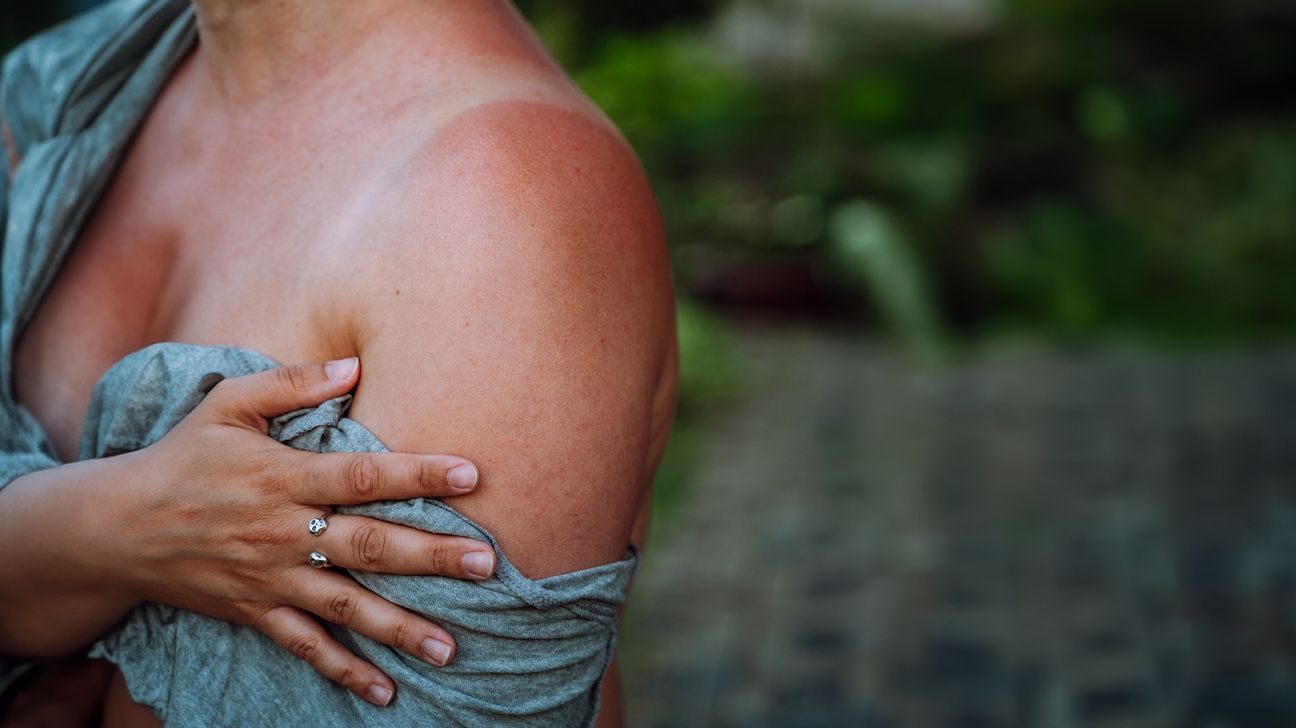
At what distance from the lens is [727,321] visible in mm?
7910

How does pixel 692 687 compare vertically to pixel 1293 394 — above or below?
above

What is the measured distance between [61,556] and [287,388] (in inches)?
13.6

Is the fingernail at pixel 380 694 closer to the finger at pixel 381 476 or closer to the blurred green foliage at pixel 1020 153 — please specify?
the finger at pixel 381 476

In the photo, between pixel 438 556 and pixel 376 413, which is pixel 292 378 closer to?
pixel 376 413

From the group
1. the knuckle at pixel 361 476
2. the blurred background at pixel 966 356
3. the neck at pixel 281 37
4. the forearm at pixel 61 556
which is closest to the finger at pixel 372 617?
the knuckle at pixel 361 476

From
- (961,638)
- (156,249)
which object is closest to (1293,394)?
(961,638)

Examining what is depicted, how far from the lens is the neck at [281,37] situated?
1.60 m

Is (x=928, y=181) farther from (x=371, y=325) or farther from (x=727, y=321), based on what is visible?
(x=371, y=325)

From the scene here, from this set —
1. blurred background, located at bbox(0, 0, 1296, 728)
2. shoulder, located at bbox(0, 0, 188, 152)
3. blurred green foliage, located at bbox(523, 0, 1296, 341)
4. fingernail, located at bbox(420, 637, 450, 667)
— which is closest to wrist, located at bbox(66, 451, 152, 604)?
fingernail, located at bbox(420, 637, 450, 667)

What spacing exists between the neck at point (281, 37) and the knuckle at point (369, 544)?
57cm

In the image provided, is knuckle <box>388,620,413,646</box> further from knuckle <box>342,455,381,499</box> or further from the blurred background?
the blurred background

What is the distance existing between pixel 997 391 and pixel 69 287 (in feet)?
18.1

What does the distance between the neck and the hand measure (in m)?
0.42

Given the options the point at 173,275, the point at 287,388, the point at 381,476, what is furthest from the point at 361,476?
the point at 173,275
